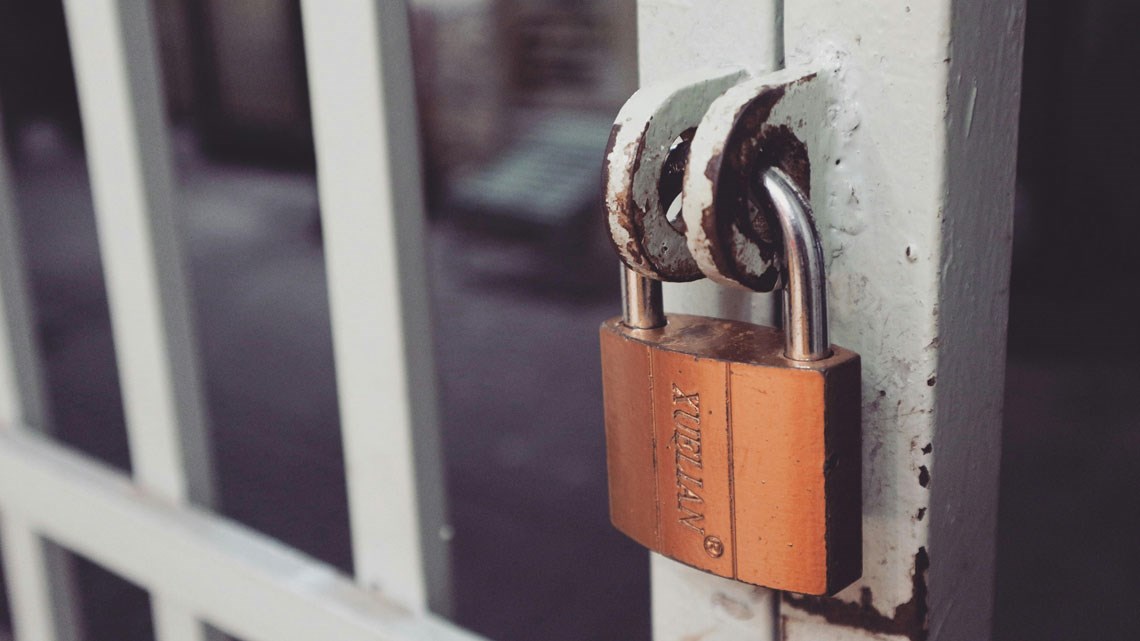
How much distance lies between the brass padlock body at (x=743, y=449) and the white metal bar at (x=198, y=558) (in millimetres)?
239

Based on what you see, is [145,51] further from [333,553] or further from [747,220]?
[333,553]

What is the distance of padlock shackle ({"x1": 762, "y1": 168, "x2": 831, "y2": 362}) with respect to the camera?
0.38m

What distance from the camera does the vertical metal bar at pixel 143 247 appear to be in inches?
28.5

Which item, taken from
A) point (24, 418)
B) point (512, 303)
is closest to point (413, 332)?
point (24, 418)

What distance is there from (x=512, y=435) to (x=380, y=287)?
2928mm

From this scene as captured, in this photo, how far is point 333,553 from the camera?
9.31ft

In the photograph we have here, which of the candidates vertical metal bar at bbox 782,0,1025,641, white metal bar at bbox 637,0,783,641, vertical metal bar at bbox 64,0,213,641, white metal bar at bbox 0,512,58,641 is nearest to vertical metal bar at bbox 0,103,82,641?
white metal bar at bbox 0,512,58,641

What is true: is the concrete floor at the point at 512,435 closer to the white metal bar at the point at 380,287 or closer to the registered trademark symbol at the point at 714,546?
the white metal bar at the point at 380,287

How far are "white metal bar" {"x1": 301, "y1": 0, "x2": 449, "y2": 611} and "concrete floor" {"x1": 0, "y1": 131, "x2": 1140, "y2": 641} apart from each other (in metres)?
1.33

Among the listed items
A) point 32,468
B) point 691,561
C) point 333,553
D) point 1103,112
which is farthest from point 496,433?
point 1103,112

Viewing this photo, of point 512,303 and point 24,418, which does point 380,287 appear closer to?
point 24,418

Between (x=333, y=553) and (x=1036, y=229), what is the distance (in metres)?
3.57

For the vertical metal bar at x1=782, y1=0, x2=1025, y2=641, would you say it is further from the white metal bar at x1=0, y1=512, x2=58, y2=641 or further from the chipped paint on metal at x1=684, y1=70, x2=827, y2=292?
the white metal bar at x1=0, y1=512, x2=58, y2=641

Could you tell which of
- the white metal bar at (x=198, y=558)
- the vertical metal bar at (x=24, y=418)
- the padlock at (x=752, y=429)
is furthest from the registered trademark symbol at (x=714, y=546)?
the vertical metal bar at (x=24, y=418)
